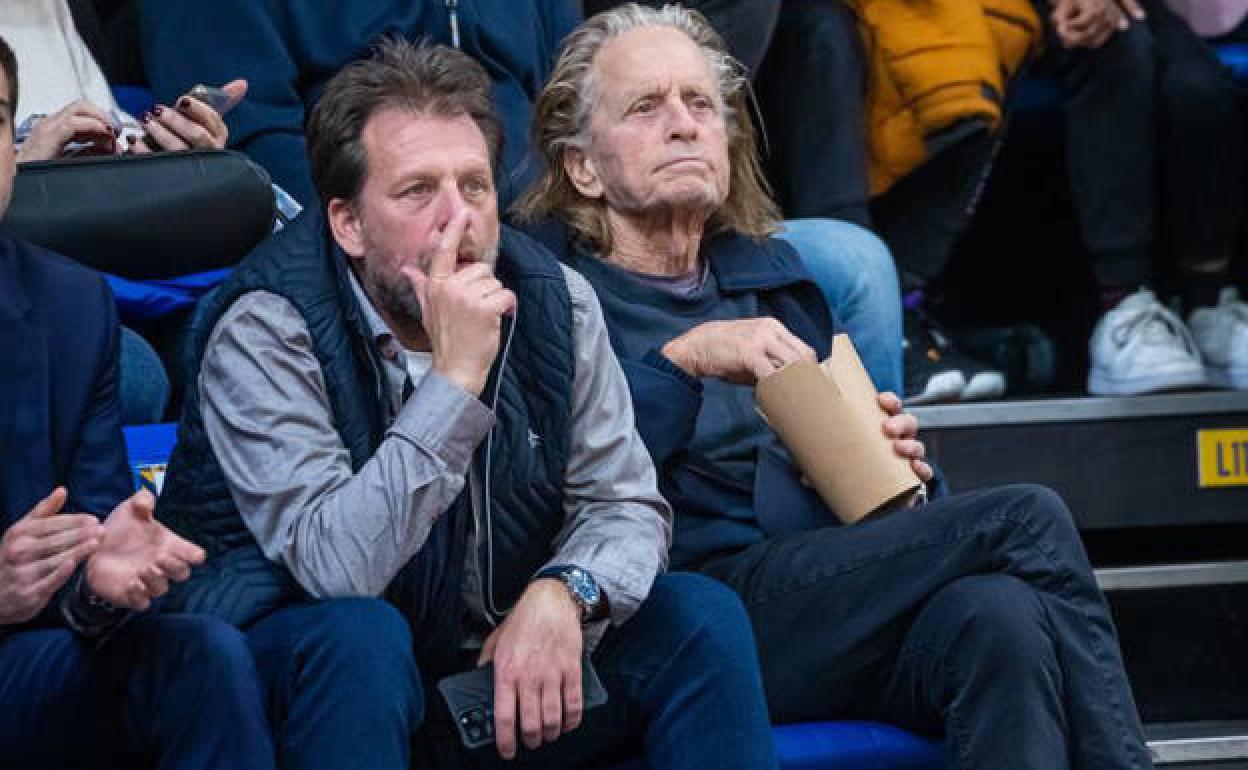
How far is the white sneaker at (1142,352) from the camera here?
302 centimetres

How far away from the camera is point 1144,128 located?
316 cm

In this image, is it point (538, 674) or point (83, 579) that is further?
point (538, 674)

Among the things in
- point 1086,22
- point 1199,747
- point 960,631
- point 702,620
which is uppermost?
point 1086,22

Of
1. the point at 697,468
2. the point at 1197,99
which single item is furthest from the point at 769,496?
the point at 1197,99

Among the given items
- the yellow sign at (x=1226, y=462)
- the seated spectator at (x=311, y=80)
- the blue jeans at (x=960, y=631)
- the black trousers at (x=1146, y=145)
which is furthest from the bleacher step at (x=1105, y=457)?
the blue jeans at (x=960, y=631)

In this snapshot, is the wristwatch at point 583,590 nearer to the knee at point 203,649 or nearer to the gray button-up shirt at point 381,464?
the gray button-up shirt at point 381,464

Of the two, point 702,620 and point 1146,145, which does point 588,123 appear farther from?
point 1146,145

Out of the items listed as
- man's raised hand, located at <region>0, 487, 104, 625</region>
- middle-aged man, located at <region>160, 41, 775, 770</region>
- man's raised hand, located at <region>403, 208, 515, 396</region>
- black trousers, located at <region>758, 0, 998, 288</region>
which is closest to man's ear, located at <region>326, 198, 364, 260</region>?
middle-aged man, located at <region>160, 41, 775, 770</region>

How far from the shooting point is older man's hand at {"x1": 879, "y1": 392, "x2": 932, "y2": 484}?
2.24 m

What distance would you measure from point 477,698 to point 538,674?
62 mm

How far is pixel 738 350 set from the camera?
7.30 ft

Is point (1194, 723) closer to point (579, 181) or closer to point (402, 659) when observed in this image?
point (579, 181)

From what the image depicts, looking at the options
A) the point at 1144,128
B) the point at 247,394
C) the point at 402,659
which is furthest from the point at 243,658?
the point at 1144,128

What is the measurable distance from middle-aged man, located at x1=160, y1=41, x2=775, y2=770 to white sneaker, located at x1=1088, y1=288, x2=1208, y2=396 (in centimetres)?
115
